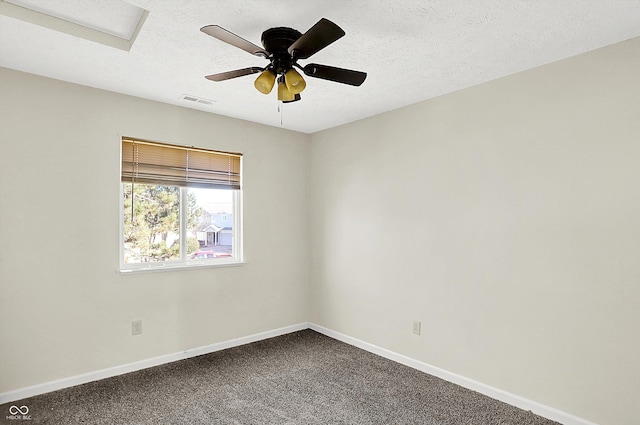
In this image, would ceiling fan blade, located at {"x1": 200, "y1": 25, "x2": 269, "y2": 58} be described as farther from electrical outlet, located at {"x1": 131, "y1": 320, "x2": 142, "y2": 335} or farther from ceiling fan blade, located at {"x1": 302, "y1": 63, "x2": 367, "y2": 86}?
electrical outlet, located at {"x1": 131, "y1": 320, "x2": 142, "y2": 335}

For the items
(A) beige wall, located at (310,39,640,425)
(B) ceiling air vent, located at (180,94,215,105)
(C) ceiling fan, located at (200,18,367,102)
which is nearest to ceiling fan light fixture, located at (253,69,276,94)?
(C) ceiling fan, located at (200,18,367,102)

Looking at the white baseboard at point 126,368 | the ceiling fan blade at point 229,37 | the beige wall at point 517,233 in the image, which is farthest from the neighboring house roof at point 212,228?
the ceiling fan blade at point 229,37

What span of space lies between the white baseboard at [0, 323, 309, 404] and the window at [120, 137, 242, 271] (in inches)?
33.2

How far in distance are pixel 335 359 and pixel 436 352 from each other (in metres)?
0.97

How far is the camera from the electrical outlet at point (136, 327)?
3166 millimetres

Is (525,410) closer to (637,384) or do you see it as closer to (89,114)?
(637,384)

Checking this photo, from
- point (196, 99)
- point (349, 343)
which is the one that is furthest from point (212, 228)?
point (349, 343)

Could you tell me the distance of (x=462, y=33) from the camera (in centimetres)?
211

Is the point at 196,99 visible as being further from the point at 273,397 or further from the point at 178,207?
the point at 273,397

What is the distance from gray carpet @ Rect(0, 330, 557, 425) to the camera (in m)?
2.46

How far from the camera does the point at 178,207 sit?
3572 mm

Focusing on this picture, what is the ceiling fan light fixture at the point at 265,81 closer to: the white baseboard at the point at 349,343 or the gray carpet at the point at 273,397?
the gray carpet at the point at 273,397

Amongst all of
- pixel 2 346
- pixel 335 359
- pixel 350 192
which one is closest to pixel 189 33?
pixel 350 192

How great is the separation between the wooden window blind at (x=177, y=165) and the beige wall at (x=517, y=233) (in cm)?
142
